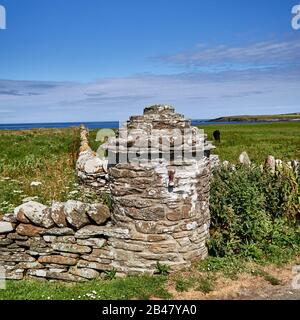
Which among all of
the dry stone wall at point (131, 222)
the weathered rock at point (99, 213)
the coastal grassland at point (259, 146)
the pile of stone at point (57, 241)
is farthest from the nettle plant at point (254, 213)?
the coastal grassland at point (259, 146)

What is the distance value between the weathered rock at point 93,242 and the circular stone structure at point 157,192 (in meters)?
0.18

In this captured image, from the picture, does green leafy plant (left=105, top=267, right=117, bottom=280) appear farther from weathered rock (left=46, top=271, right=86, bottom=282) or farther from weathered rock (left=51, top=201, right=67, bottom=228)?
weathered rock (left=51, top=201, right=67, bottom=228)

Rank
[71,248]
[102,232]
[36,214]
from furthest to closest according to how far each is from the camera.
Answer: [36,214]
[71,248]
[102,232]

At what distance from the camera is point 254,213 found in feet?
25.9

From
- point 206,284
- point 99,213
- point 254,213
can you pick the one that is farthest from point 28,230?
point 254,213

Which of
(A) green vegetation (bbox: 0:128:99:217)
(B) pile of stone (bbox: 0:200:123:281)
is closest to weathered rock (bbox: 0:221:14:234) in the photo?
(B) pile of stone (bbox: 0:200:123:281)

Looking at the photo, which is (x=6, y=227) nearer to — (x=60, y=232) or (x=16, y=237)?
(x=16, y=237)

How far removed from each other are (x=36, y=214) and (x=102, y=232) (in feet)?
4.65

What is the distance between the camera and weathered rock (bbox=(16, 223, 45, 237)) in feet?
23.9

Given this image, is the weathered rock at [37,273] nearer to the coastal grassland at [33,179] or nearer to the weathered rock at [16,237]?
the weathered rock at [16,237]

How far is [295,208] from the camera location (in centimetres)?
885

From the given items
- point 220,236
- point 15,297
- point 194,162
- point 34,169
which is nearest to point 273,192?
point 220,236

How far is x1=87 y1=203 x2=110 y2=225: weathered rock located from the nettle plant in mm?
A: 2198
